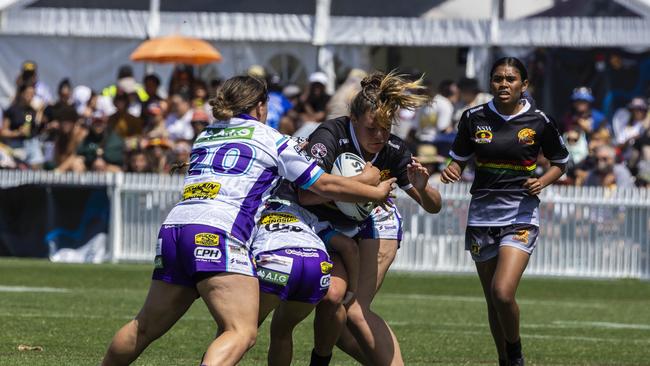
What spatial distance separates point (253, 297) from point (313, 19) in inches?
701

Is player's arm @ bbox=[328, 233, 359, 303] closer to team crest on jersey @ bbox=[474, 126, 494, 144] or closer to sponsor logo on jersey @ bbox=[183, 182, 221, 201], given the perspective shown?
sponsor logo on jersey @ bbox=[183, 182, 221, 201]

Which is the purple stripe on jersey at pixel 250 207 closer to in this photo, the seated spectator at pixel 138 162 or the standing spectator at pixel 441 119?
the standing spectator at pixel 441 119

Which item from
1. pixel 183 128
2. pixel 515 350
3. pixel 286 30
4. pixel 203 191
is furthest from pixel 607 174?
pixel 203 191

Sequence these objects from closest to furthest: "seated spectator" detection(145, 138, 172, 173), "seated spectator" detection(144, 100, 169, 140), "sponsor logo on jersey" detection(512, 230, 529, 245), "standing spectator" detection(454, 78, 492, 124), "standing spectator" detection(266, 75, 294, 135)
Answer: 1. "sponsor logo on jersey" detection(512, 230, 529, 245)
2. "standing spectator" detection(266, 75, 294, 135)
3. "standing spectator" detection(454, 78, 492, 124)
4. "seated spectator" detection(145, 138, 172, 173)
5. "seated spectator" detection(144, 100, 169, 140)

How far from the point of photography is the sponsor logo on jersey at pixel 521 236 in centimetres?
964

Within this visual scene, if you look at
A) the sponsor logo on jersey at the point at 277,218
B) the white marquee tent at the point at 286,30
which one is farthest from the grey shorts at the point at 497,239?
the white marquee tent at the point at 286,30

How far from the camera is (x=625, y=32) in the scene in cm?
2320

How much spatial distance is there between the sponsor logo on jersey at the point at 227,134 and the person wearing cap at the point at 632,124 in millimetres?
13999

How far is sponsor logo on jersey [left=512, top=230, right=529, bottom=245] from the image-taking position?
31.6ft

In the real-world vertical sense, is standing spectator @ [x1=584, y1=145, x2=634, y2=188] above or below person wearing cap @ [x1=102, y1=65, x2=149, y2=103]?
below

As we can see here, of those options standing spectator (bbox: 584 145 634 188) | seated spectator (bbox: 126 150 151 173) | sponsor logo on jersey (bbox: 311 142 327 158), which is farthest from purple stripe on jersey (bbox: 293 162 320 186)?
seated spectator (bbox: 126 150 151 173)

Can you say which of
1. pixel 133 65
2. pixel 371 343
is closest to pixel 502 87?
pixel 371 343

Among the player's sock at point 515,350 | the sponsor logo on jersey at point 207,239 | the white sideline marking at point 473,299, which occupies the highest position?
the sponsor logo on jersey at point 207,239

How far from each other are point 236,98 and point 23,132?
49.7 feet
